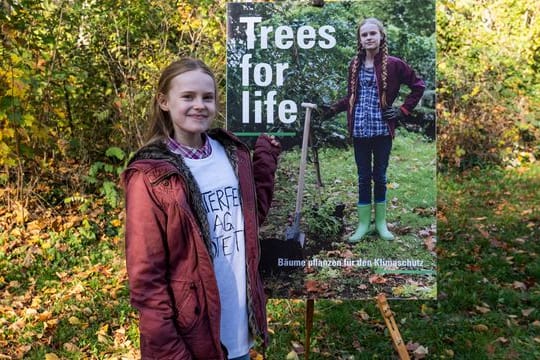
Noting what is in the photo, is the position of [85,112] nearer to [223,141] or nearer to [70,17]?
[70,17]

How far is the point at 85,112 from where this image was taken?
677 cm

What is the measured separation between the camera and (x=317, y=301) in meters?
5.03

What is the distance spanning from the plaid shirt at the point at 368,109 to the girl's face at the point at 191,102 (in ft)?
3.66

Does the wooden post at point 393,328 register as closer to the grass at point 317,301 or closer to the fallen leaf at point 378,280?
the fallen leaf at point 378,280

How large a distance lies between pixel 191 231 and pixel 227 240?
0.81 feet

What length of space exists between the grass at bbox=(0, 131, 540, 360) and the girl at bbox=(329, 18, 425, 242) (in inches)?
4.4

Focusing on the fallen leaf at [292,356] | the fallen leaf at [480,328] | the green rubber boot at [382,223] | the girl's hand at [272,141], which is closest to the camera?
the girl's hand at [272,141]

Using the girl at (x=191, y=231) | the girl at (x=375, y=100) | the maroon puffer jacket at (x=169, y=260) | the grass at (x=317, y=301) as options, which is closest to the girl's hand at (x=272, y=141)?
the girl at (x=375, y=100)

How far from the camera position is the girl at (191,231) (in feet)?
6.82

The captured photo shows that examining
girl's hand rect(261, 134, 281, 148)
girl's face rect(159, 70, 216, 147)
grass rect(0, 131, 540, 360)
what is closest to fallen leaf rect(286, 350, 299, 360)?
grass rect(0, 131, 540, 360)

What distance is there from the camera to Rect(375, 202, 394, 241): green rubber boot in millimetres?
3254

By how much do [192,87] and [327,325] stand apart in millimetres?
2849

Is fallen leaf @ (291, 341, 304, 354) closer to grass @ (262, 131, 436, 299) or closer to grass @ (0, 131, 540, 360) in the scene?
grass @ (0, 131, 540, 360)

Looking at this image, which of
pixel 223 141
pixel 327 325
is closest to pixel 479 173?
pixel 327 325
